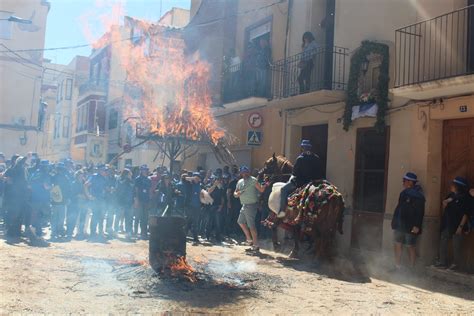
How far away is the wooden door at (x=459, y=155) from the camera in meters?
8.84

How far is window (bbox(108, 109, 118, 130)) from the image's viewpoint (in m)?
32.9

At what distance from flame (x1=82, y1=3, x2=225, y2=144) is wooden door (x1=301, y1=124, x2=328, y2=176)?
9.43 feet

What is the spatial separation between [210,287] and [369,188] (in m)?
5.57

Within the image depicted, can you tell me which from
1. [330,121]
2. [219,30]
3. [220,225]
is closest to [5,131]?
[219,30]

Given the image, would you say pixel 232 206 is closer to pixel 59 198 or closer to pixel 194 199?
pixel 194 199

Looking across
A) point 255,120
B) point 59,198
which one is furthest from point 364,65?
point 59,198

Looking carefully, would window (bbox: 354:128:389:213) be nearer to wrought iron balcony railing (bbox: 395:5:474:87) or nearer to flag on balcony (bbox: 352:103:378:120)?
flag on balcony (bbox: 352:103:378:120)

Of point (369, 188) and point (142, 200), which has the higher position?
point (369, 188)

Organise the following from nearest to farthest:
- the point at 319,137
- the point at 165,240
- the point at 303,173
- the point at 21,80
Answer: the point at 165,240 → the point at 303,173 → the point at 319,137 → the point at 21,80

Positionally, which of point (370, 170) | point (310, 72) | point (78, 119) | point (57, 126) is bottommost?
point (370, 170)

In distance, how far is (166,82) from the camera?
12969 mm

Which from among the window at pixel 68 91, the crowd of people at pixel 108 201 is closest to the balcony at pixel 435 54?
the crowd of people at pixel 108 201

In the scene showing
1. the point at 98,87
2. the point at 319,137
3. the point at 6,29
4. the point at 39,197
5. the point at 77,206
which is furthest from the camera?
the point at 98,87

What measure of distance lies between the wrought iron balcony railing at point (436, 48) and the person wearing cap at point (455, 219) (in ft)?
6.95
